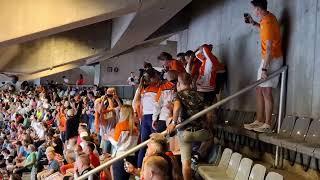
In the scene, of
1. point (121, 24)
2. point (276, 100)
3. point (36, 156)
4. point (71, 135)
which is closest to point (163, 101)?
point (276, 100)

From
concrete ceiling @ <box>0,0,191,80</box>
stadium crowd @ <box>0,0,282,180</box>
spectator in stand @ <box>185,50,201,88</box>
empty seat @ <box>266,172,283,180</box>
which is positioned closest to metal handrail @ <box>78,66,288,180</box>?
stadium crowd @ <box>0,0,282,180</box>

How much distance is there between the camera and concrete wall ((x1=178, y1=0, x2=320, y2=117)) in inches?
196

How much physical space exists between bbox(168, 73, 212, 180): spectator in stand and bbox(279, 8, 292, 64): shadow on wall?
1326 mm

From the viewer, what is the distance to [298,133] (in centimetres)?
479

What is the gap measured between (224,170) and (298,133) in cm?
88

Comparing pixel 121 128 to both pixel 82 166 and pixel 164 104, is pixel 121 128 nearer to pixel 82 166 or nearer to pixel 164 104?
pixel 164 104

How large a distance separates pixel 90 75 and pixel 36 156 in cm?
1923

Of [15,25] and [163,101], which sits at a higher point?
[15,25]

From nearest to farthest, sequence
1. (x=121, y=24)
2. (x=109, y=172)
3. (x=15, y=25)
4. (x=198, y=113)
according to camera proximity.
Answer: (x=198, y=113) < (x=109, y=172) < (x=15, y=25) < (x=121, y=24)

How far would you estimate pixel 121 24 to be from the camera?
12.0 m

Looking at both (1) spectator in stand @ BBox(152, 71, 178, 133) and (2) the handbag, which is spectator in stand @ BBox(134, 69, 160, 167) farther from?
(2) the handbag

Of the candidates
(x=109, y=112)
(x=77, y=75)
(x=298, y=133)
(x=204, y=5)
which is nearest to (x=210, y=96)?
(x=109, y=112)

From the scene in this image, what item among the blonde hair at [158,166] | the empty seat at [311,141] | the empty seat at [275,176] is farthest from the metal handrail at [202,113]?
the empty seat at [275,176]

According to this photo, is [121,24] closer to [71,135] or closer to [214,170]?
[71,135]
